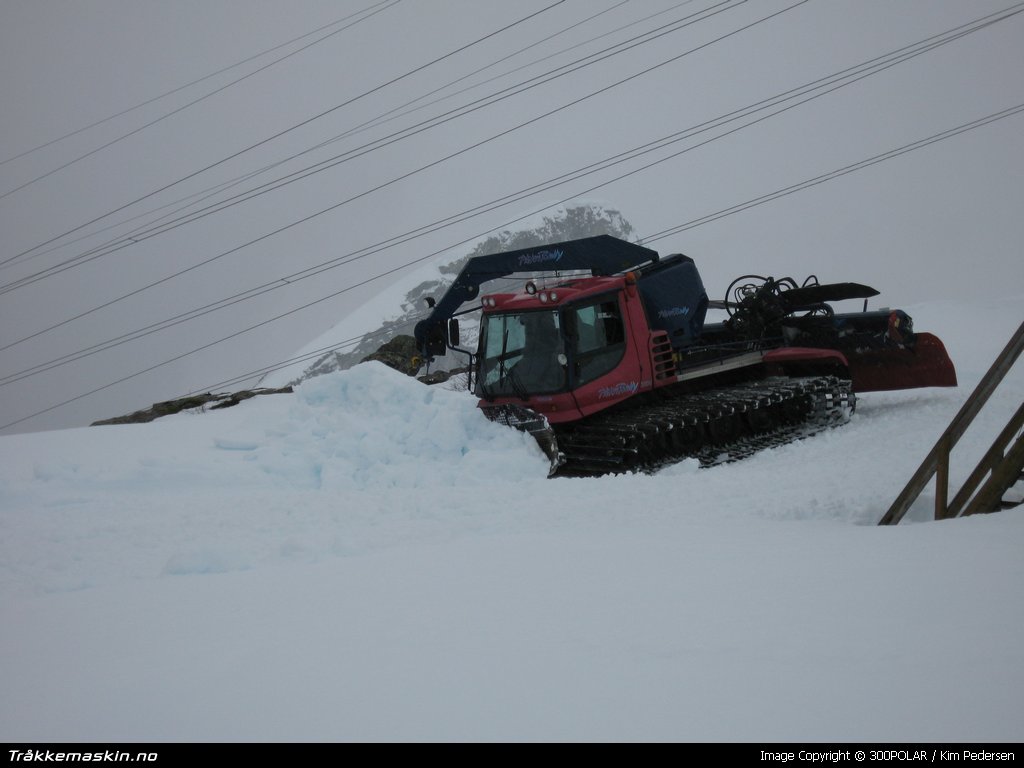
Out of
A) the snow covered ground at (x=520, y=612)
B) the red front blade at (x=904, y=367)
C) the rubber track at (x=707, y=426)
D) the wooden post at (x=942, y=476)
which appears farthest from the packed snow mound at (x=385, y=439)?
→ the red front blade at (x=904, y=367)

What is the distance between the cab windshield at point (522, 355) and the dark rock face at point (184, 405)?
17.2 feet

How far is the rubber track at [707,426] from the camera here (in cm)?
875

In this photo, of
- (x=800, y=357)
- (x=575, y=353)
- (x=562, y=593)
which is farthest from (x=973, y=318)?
(x=562, y=593)

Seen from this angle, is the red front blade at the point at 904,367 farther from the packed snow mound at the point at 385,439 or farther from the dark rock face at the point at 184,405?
the dark rock face at the point at 184,405

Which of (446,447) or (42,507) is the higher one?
(42,507)

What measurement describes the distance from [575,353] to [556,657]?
674 centimetres

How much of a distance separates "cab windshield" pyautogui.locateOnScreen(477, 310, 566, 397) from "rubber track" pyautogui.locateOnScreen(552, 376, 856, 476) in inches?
24.8

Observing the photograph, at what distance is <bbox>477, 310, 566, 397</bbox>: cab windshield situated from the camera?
31.2 ft

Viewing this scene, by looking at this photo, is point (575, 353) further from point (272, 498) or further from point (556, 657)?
point (556, 657)

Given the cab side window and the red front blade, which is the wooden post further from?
the red front blade

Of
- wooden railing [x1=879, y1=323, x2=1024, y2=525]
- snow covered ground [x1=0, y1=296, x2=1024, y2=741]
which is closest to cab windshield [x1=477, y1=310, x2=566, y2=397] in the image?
snow covered ground [x1=0, y1=296, x2=1024, y2=741]

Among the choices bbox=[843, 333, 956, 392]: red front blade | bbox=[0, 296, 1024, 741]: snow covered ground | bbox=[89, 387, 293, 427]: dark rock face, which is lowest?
bbox=[843, 333, 956, 392]: red front blade

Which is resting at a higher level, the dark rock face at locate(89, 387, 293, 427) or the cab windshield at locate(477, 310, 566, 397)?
the dark rock face at locate(89, 387, 293, 427)
